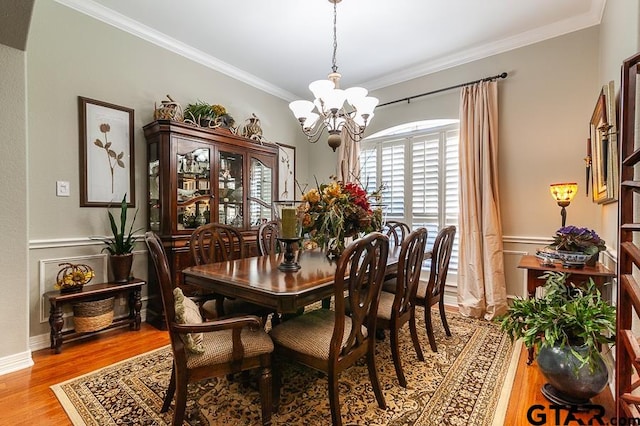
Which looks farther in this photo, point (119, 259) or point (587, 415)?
point (119, 259)

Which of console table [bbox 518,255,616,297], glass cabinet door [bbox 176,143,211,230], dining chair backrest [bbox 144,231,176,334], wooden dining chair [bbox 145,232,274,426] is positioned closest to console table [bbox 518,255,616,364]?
console table [bbox 518,255,616,297]

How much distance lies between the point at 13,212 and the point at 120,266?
836 millimetres

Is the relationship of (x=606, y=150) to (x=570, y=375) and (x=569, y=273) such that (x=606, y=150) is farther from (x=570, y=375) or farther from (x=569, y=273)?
(x=570, y=375)

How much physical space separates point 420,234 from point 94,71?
3.15m

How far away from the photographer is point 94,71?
278 centimetres

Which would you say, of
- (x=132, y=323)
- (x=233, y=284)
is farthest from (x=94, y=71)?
(x=233, y=284)

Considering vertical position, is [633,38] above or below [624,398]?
above

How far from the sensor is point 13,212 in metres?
2.21

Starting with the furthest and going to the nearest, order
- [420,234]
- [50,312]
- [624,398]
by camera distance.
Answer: [50,312]
[420,234]
[624,398]

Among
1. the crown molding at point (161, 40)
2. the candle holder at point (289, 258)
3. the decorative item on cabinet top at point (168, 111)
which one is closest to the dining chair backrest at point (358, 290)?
the candle holder at point (289, 258)

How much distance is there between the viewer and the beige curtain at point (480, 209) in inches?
126

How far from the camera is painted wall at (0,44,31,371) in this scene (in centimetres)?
216

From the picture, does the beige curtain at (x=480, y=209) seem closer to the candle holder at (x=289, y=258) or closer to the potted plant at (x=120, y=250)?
the candle holder at (x=289, y=258)

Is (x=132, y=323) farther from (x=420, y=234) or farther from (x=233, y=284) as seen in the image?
(x=420, y=234)
